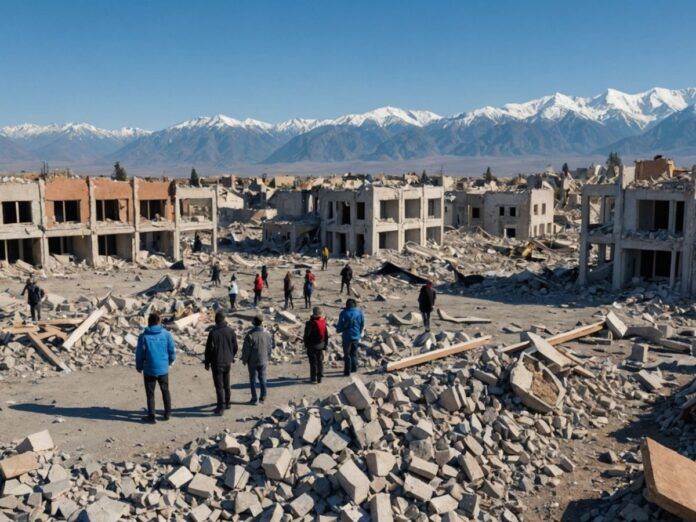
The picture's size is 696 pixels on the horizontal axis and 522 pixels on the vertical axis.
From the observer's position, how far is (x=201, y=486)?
8336 mm

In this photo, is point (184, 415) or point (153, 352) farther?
point (184, 415)

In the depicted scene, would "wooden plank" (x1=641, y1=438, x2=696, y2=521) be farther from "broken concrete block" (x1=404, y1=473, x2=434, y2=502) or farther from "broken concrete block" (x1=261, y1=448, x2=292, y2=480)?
"broken concrete block" (x1=261, y1=448, x2=292, y2=480)

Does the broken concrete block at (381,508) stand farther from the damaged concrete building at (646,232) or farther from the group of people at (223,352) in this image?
the damaged concrete building at (646,232)

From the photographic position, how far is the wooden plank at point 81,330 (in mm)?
15641

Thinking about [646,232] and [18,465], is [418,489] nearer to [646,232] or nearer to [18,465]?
[18,465]

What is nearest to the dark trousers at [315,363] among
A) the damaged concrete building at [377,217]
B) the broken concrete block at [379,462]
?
the broken concrete block at [379,462]

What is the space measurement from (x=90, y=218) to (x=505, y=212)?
29.6 m

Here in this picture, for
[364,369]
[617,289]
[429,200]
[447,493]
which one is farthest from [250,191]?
[447,493]

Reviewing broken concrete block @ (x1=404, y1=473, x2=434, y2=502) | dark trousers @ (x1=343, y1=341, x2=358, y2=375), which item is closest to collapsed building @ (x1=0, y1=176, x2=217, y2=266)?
dark trousers @ (x1=343, y1=341, x2=358, y2=375)

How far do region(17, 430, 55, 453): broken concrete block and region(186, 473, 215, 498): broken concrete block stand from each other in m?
2.36

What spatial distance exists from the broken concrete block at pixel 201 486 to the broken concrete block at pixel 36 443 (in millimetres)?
2361

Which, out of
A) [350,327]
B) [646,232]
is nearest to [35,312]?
[350,327]

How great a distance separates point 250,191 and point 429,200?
2975 centimetres

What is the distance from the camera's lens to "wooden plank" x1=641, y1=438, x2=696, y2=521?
7137 mm
